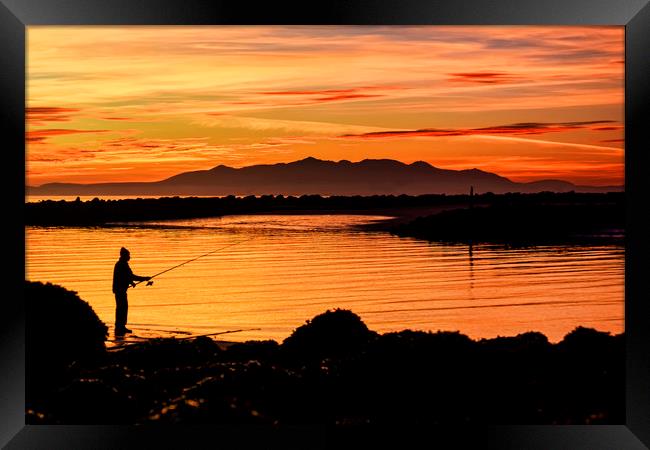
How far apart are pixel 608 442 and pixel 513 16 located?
3.31 m

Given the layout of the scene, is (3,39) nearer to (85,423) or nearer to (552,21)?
(85,423)

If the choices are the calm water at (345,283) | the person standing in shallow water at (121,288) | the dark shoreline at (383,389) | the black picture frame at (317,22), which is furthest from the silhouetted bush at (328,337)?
the person standing in shallow water at (121,288)

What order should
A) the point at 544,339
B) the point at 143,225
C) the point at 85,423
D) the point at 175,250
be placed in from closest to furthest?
the point at 85,423 → the point at 544,339 → the point at 175,250 → the point at 143,225

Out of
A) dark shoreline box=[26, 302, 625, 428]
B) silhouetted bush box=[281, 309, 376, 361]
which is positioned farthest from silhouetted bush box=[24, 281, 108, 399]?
silhouetted bush box=[281, 309, 376, 361]

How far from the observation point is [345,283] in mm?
13227

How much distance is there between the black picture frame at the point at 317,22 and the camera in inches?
235

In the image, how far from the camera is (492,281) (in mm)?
11695

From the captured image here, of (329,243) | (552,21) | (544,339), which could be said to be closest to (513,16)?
(552,21)

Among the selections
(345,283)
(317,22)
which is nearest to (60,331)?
(317,22)

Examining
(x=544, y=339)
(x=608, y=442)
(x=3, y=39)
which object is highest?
(x=3, y=39)

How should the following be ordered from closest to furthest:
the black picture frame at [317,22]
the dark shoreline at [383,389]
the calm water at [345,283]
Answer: the black picture frame at [317,22] → the dark shoreline at [383,389] → the calm water at [345,283]

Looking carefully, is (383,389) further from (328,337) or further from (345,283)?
(345,283)

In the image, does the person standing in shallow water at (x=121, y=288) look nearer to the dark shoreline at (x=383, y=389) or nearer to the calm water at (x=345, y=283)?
the calm water at (x=345, y=283)

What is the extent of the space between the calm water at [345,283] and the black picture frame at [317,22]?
0.75 meters
